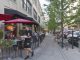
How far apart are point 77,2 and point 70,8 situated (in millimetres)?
1895

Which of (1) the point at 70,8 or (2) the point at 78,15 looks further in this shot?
(2) the point at 78,15

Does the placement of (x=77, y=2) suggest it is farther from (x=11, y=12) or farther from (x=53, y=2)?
(x=11, y=12)

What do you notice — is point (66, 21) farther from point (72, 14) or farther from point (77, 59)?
point (77, 59)

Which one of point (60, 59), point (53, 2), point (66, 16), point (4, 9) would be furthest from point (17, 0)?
point (60, 59)

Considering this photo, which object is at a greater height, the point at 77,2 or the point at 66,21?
the point at 77,2

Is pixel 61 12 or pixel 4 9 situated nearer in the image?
pixel 4 9

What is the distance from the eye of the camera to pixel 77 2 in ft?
92.6


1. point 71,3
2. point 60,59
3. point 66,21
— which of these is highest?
point 71,3

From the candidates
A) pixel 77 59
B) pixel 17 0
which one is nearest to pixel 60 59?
pixel 77 59

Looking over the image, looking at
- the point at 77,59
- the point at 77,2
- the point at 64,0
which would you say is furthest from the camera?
the point at 77,2

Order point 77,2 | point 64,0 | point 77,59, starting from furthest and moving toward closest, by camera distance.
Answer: point 77,2 < point 64,0 < point 77,59

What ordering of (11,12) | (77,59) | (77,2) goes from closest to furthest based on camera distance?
(77,59) < (11,12) < (77,2)

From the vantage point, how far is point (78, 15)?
28.6m

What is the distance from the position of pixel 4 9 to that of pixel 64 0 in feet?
29.4
